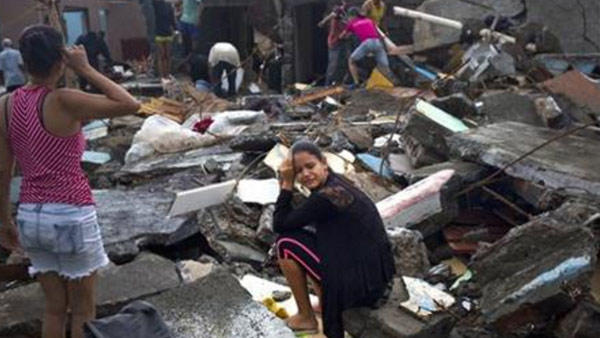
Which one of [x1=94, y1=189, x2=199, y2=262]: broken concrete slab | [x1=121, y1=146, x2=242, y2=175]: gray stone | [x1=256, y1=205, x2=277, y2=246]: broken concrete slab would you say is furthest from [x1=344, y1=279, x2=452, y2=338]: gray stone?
[x1=121, y1=146, x2=242, y2=175]: gray stone

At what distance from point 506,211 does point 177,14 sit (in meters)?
13.7

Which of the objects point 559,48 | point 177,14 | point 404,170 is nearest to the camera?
point 404,170

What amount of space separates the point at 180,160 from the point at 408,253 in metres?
3.29

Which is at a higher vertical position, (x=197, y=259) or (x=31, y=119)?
(x=31, y=119)

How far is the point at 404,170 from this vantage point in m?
5.84

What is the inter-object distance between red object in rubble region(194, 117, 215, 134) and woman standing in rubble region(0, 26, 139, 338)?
→ 199 inches

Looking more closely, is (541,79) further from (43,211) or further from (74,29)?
(74,29)

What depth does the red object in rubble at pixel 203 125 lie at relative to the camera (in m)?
8.32

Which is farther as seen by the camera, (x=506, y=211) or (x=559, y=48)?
(x=559, y=48)

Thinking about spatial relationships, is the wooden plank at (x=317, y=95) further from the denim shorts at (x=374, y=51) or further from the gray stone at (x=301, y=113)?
the gray stone at (x=301, y=113)

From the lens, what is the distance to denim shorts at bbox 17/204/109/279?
10.2 feet

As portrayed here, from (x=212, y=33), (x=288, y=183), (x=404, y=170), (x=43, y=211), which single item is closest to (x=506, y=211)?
(x=404, y=170)

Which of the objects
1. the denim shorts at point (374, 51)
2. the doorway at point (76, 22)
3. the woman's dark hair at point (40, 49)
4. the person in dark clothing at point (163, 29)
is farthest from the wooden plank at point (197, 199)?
the doorway at point (76, 22)

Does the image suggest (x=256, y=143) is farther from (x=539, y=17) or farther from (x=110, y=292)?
(x=539, y=17)
